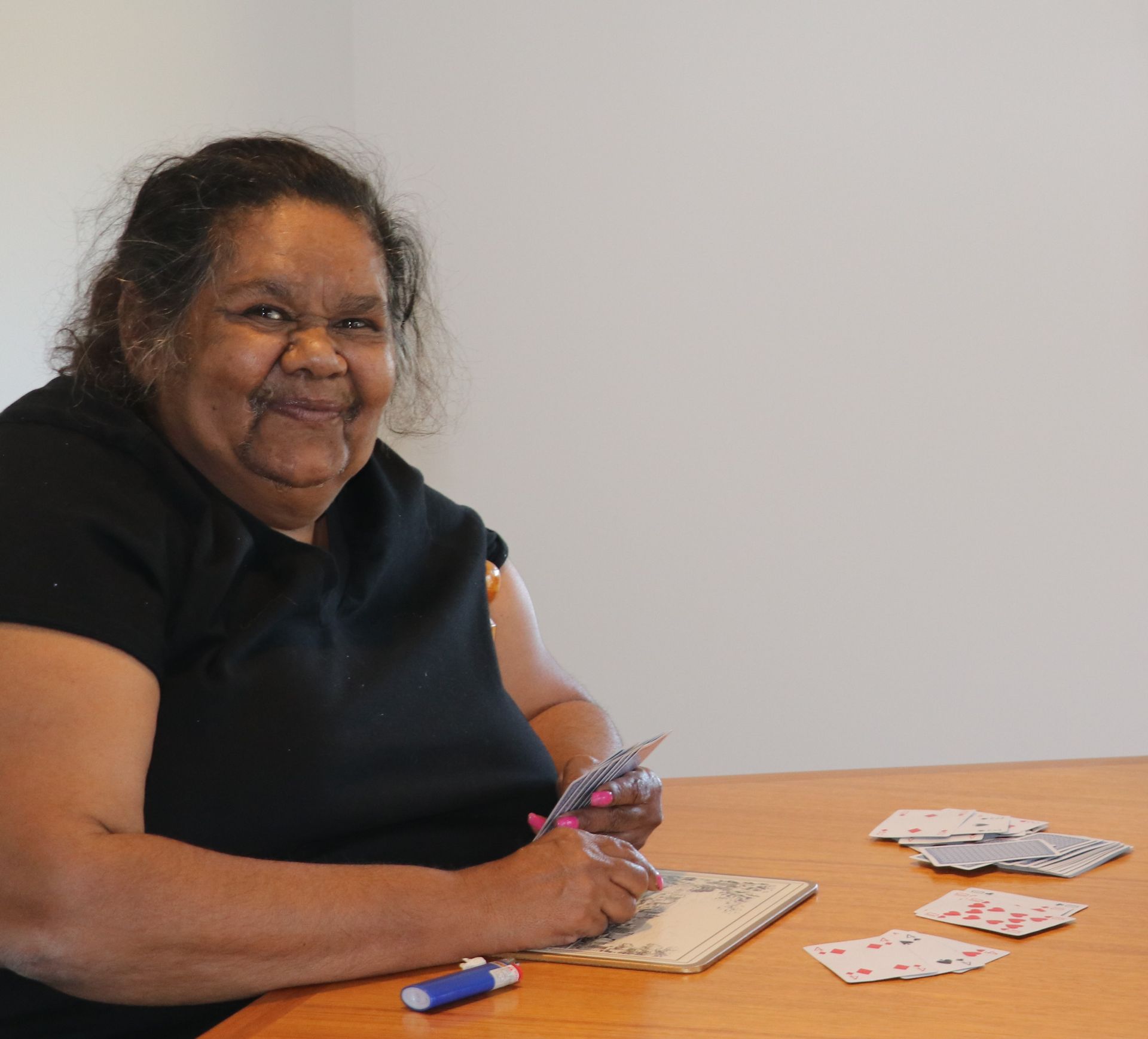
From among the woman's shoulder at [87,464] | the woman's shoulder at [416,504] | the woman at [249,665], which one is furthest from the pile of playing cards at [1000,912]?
the woman's shoulder at [87,464]

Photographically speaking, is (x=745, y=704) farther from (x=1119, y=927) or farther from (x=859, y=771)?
(x=1119, y=927)

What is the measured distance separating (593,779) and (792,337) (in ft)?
7.54

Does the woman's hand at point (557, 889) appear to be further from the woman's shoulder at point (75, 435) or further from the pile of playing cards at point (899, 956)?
the woman's shoulder at point (75, 435)

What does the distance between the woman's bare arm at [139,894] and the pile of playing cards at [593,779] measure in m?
0.16

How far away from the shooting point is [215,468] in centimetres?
134

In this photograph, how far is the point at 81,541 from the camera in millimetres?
1108

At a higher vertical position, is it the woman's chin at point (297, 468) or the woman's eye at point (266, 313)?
the woman's eye at point (266, 313)

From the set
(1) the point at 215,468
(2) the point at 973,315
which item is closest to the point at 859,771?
(1) the point at 215,468

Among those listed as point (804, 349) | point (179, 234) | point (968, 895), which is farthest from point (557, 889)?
point (804, 349)

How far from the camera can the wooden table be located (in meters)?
0.91

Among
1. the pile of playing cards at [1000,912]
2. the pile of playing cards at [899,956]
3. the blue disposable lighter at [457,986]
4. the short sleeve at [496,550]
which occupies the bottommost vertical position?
the pile of playing cards at [1000,912]

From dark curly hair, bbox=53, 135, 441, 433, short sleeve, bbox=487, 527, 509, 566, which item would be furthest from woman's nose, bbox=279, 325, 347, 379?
short sleeve, bbox=487, 527, 509, 566

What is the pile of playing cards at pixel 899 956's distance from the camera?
1.00 metres

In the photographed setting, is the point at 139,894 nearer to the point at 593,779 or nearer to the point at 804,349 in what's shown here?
the point at 593,779
